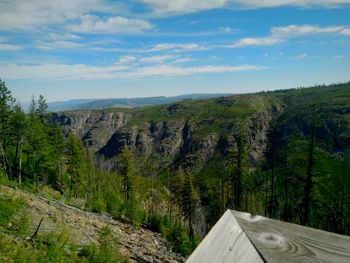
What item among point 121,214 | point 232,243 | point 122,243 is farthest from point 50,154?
point 232,243

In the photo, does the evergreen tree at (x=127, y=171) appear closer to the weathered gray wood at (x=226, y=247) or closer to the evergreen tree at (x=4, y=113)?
the evergreen tree at (x=4, y=113)

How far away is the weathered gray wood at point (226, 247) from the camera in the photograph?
5.44 ft

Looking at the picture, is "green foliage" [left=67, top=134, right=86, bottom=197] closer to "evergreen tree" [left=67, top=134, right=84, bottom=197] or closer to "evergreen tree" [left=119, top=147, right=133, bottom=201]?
A: "evergreen tree" [left=67, top=134, right=84, bottom=197]

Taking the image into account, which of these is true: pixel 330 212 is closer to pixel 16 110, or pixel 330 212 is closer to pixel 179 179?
pixel 179 179

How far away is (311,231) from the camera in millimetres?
1803

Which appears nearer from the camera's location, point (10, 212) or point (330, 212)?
point (10, 212)

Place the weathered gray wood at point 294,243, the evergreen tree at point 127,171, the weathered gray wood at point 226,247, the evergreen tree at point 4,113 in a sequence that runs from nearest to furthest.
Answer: the weathered gray wood at point 294,243 < the weathered gray wood at point 226,247 < the evergreen tree at point 4,113 < the evergreen tree at point 127,171

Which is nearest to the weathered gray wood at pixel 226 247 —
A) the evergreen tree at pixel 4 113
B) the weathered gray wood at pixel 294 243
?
the weathered gray wood at pixel 294 243

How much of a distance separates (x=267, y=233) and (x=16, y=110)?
232 feet

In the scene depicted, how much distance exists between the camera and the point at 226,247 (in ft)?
5.86

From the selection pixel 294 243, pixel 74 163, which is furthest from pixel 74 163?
pixel 294 243

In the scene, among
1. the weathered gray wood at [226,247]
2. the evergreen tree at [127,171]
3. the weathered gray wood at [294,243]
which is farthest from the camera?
the evergreen tree at [127,171]

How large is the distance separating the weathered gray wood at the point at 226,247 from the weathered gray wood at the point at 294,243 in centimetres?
4

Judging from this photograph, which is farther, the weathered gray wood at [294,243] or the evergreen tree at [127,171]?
the evergreen tree at [127,171]
